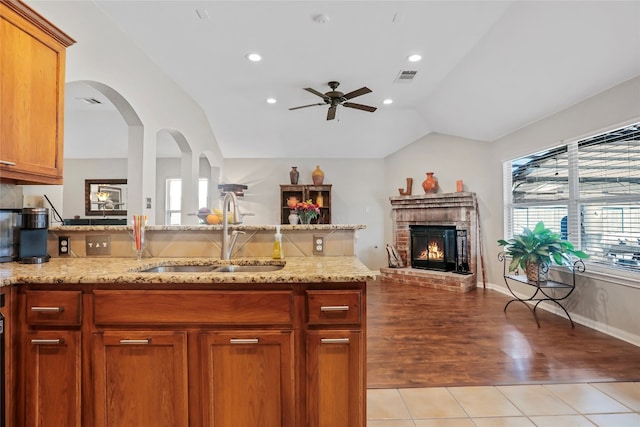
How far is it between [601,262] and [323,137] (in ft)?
14.8

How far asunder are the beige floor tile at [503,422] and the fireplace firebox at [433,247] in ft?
12.7

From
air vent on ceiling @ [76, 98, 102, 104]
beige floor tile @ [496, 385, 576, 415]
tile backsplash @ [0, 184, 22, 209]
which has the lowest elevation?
beige floor tile @ [496, 385, 576, 415]

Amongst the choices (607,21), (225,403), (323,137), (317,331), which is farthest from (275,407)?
(323,137)

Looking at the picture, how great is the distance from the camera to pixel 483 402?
2074 mm

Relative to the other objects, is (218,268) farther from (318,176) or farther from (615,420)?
(318,176)

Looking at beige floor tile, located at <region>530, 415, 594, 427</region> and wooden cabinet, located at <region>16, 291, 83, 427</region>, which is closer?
wooden cabinet, located at <region>16, 291, 83, 427</region>

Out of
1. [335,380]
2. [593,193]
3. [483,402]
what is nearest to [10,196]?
[335,380]

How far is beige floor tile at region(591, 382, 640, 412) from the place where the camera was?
204 cm

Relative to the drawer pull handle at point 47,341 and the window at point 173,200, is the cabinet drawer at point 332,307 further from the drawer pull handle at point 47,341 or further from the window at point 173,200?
the window at point 173,200

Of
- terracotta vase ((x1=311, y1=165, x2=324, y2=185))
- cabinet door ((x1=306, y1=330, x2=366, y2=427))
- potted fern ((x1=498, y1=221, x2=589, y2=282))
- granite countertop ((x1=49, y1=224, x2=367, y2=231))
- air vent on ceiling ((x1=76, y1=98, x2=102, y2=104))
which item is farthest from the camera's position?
terracotta vase ((x1=311, y1=165, x2=324, y2=185))

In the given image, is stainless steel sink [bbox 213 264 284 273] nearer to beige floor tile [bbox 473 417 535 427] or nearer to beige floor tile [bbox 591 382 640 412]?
beige floor tile [bbox 473 417 535 427]

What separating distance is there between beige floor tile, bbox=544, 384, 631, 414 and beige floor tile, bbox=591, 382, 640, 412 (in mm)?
50

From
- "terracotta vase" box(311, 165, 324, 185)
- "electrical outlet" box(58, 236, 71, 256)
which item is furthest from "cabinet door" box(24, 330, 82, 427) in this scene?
"terracotta vase" box(311, 165, 324, 185)

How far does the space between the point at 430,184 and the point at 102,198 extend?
6806 mm
